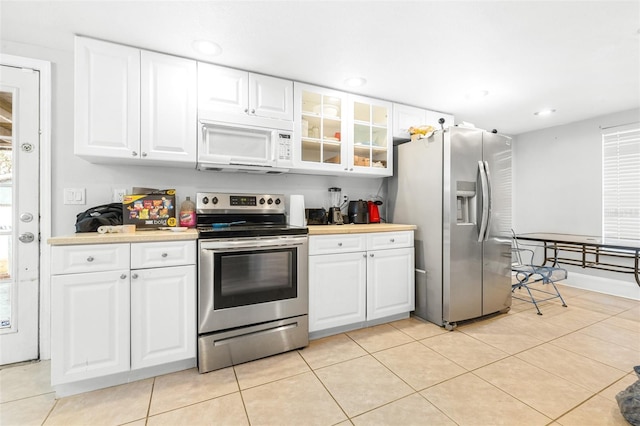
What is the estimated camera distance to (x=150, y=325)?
1.78 metres

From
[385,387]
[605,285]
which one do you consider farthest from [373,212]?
[605,285]

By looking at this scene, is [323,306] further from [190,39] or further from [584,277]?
[584,277]

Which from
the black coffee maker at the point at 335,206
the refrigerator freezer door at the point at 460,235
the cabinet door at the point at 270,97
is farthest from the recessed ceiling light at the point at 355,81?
the black coffee maker at the point at 335,206

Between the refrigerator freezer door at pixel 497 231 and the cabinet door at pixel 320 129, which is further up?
the cabinet door at pixel 320 129

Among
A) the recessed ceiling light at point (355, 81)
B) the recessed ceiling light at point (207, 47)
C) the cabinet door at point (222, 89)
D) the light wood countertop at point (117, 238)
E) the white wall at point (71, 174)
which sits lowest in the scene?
the light wood countertop at point (117, 238)

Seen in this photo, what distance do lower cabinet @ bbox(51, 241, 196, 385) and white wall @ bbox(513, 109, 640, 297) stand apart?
495 cm

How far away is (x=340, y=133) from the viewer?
2.82m

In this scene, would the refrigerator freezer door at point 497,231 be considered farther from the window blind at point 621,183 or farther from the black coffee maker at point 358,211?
the window blind at point 621,183

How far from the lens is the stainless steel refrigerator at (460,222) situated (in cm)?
259

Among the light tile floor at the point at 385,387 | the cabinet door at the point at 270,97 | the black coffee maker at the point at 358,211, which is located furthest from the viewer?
the black coffee maker at the point at 358,211

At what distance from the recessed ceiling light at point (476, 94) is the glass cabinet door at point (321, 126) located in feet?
4.47

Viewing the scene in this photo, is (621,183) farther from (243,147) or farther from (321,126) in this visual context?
(243,147)

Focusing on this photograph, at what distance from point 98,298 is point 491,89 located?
3.78 metres

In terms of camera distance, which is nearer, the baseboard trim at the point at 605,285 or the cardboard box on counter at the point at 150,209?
the cardboard box on counter at the point at 150,209
